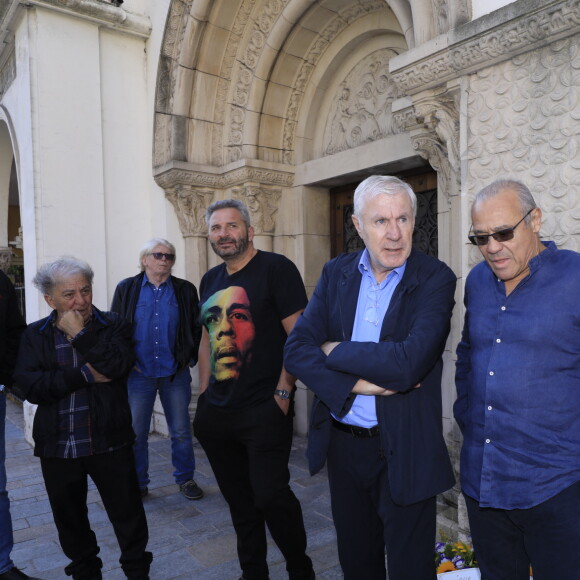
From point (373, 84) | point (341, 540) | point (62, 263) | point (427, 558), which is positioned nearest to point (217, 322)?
point (62, 263)

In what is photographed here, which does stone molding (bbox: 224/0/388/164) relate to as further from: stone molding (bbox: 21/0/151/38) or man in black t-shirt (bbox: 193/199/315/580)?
man in black t-shirt (bbox: 193/199/315/580)

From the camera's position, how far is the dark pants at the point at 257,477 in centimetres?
227

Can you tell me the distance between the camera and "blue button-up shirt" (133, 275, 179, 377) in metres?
3.68

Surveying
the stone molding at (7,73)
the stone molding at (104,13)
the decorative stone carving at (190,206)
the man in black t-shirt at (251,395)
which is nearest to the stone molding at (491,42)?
the man in black t-shirt at (251,395)

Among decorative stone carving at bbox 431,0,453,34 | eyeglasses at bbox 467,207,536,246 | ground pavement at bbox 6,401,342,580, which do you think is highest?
decorative stone carving at bbox 431,0,453,34

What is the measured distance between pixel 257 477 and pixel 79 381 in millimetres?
864

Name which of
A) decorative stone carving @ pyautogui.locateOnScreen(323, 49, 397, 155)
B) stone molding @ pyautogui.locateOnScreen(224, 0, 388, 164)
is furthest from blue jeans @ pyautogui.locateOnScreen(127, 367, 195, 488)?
decorative stone carving @ pyautogui.locateOnScreen(323, 49, 397, 155)

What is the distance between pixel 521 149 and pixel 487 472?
147cm

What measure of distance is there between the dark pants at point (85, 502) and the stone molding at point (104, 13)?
442 cm

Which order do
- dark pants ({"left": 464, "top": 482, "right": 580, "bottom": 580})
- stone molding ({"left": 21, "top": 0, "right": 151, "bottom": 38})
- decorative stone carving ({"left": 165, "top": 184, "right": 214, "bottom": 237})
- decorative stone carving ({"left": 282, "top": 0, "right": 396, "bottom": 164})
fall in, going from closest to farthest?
1. dark pants ({"left": 464, "top": 482, "right": 580, "bottom": 580})
2. decorative stone carving ({"left": 282, "top": 0, "right": 396, "bottom": 164})
3. stone molding ({"left": 21, "top": 0, "right": 151, "bottom": 38})
4. decorative stone carving ({"left": 165, "top": 184, "right": 214, "bottom": 237})

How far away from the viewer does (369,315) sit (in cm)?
176

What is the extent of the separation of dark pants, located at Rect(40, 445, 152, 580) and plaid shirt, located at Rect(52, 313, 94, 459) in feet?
0.21

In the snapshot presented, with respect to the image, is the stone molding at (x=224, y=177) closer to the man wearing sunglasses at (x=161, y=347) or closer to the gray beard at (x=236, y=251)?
the man wearing sunglasses at (x=161, y=347)

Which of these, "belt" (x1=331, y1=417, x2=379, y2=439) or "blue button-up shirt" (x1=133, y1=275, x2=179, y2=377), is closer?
"belt" (x1=331, y1=417, x2=379, y2=439)
